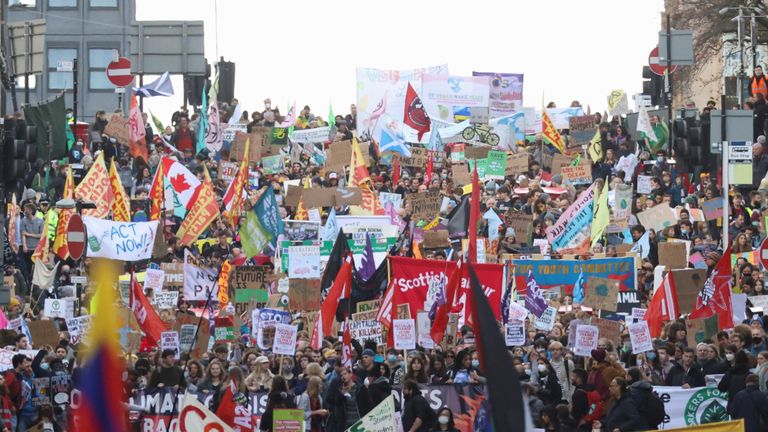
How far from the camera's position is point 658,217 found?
28344 mm

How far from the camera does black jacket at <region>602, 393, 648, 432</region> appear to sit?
15664 millimetres

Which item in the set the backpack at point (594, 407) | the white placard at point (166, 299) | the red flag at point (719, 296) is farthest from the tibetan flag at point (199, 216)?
the backpack at point (594, 407)

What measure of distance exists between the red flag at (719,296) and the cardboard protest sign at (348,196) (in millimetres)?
9914

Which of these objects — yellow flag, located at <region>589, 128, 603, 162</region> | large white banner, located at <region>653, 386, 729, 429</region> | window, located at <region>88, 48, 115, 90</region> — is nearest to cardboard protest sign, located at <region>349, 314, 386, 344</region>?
large white banner, located at <region>653, 386, 729, 429</region>

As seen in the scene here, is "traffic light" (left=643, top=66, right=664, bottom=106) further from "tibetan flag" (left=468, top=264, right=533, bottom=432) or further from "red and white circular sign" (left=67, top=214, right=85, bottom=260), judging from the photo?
"tibetan flag" (left=468, top=264, right=533, bottom=432)

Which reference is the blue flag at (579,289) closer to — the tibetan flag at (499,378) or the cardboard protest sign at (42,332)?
the cardboard protest sign at (42,332)

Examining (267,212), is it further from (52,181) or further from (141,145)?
(141,145)

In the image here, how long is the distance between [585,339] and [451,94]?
1127 inches

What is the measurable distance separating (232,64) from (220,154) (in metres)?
12.1

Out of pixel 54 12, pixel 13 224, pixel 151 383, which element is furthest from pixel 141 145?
pixel 54 12

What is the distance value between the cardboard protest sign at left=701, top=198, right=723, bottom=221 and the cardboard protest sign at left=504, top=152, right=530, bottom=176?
24.0 ft

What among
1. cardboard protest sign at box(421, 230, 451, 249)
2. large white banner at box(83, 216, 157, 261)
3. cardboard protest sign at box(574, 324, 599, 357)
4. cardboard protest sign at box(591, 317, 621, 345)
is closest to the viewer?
cardboard protest sign at box(574, 324, 599, 357)

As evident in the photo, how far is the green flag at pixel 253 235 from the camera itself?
26344 millimetres

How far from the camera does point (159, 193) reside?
29438mm
